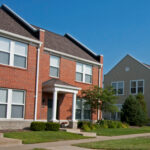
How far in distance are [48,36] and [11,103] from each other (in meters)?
8.84

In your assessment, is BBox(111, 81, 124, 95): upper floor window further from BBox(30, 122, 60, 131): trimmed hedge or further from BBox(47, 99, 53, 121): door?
A: BBox(30, 122, 60, 131): trimmed hedge

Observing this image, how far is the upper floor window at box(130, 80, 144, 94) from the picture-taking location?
122 feet

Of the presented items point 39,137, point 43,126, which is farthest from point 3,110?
point 39,137

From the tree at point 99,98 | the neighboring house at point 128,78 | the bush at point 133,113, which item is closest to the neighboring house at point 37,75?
the tree at point 99,98

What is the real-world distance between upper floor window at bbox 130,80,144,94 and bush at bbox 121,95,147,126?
5.15m

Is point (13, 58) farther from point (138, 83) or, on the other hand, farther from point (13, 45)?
point (138, 83)

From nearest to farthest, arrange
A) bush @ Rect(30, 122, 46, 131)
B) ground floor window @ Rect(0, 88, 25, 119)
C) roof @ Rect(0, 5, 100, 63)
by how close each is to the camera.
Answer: ground floor window @ Rect(0, 88, 25, 119)
bush @ Rect(30, 122, 46, 131)
roof @ Rect(0, 5, 100, 63)

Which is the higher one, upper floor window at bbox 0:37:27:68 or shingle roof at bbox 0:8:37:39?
shingle roof at bbox 0:8:37:39

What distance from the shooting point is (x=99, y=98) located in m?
25.1

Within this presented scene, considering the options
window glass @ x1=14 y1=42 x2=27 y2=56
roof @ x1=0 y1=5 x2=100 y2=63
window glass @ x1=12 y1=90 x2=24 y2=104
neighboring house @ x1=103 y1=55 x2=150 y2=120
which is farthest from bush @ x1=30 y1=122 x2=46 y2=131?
neighboring house @ x1=103 y1=55 x2=150 y2=120

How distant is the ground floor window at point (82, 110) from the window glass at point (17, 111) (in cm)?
697

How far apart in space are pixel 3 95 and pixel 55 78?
18.9ft

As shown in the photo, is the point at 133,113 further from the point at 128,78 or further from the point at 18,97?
the point at 18,97

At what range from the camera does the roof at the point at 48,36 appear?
20.7 meters
